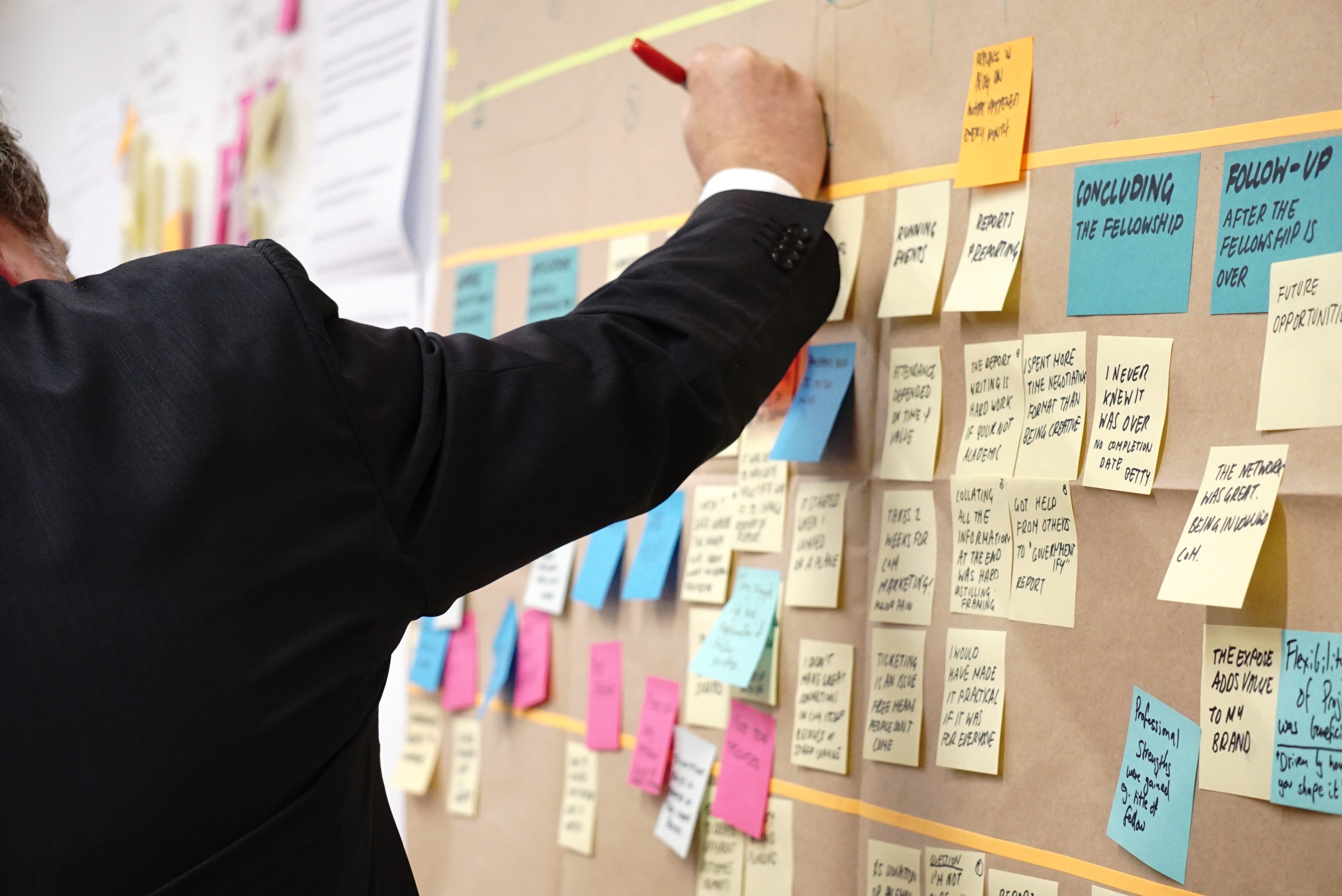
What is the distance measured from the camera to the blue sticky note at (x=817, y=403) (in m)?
0.88

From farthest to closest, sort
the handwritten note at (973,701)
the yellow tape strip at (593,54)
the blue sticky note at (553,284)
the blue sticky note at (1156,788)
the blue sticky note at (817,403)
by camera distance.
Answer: the blue sticky note at (553,284)
the yellow tape strip at (593,54)
the blue sticky note at (817,403)
the handwritten note at (973,701)
the blue sticky note at (1156,788)

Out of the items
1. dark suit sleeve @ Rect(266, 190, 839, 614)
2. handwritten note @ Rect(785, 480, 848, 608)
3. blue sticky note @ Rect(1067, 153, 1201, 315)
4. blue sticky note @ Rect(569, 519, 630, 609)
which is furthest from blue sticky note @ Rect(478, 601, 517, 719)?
blue sticky note @ Rect(1067, 153, 1201, 315)

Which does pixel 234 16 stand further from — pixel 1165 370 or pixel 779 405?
pixel 1165 370

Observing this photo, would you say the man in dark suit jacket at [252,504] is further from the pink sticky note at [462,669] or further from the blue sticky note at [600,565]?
the pink sticky note at [462,669]

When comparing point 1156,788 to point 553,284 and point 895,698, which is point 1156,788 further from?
point 553,284

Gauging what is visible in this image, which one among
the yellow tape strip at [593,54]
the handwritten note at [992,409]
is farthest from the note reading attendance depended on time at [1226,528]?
the yellow tape strip at [593,54]

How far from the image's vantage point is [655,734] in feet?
3.34

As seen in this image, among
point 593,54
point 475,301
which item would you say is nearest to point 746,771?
point 475,301

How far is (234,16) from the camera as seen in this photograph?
5.82ft

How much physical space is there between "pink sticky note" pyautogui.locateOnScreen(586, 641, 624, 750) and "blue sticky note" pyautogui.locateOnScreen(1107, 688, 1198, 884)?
1.64 ft

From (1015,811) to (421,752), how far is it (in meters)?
0.77

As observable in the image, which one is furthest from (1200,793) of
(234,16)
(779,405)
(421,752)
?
(234,16)

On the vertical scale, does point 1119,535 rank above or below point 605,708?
above

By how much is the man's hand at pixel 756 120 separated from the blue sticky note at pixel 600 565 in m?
0.39
